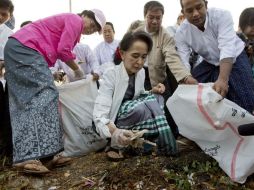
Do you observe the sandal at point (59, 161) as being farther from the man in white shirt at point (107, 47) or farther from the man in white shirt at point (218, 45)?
the man in white shirt at point (107, 47)

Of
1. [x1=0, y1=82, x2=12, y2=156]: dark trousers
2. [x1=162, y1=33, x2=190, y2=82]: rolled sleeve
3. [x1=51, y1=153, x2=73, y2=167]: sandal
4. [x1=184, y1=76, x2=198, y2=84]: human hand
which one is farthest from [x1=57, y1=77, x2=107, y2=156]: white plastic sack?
[x1=184, y1=76, x2=198, y2=84]: human hand

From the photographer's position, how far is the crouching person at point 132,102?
2.78 m

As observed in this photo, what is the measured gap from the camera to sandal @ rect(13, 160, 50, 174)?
8.05 feet

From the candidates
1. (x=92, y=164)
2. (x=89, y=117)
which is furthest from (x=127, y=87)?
(x=92, y=164)

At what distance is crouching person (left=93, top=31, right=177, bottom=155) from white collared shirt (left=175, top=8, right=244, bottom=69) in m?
0.38

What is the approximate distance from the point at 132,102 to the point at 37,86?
801 millimetres

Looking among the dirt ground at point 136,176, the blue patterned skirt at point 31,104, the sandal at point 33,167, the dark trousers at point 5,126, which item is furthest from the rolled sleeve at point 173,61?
the dark trousers at point 5,126

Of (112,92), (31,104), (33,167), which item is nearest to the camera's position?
(33,167)

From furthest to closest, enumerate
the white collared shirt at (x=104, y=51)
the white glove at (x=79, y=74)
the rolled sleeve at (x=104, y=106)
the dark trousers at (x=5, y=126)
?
the white collared shirt at (x=104, y=51)
the white glove at (x=79, y=74)
the dark trousers at (x=5, y=126)
the rolled sleeve at (x=104, y=106)

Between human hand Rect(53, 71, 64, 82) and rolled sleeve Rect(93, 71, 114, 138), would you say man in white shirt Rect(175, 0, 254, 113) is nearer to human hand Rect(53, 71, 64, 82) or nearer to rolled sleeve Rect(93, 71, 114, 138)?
rolled sleeve Rect(93, 71, 114, 138)

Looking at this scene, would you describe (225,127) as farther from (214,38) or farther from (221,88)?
(214,38)

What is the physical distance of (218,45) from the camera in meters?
2.84

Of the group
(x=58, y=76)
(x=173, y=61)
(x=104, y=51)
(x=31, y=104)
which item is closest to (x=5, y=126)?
(x=31, y=104)

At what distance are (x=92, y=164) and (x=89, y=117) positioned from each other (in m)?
0.51
